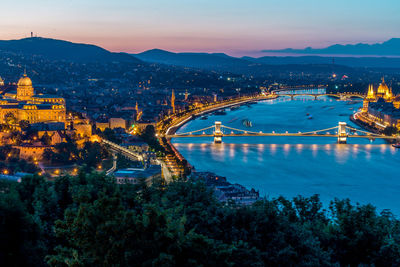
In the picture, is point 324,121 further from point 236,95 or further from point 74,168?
point 236,95

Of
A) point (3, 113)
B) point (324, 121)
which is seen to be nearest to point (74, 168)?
point (3, 113)

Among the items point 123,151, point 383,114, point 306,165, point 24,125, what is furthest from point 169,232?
point 383,114

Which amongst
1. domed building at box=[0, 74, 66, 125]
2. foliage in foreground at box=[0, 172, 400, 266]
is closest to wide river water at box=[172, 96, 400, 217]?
domed building at box=[0, 74, 66, 125]

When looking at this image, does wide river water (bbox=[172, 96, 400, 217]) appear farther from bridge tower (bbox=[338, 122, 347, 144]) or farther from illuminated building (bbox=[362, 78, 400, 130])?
illuminated building (bbox=[362, 78, 400, 130])

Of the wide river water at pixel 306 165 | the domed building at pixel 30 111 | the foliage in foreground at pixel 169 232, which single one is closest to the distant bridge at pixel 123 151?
the wide river water at pixel 306 165

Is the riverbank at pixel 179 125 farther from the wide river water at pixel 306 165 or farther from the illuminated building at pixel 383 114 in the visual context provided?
the illuminated building at pixel 383 114

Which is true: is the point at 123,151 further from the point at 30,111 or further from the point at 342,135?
the point at 342,135
